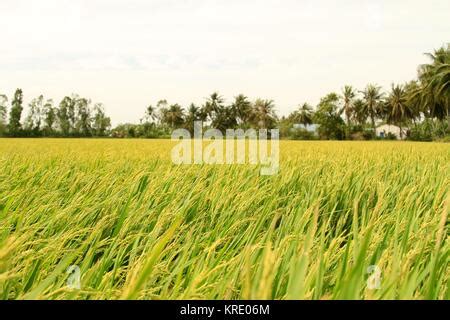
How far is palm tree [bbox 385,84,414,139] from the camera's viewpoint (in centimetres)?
5038

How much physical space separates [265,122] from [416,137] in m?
24.7

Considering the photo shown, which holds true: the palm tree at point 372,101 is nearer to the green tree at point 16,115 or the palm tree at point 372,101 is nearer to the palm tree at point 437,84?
the palm tree at point 437,84

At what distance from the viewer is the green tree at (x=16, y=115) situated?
140ft

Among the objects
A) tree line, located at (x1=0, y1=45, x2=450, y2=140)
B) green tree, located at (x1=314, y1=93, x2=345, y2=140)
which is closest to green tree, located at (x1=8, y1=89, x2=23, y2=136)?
tree line, located at (x1=0, y1=45, x2=450, y2=140)

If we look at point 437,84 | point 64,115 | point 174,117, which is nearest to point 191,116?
point 174,117

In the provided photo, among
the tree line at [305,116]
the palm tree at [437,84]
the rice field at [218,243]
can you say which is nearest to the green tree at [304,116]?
the tree line at [305,116]

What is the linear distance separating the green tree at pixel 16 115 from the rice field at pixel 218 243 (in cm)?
4375

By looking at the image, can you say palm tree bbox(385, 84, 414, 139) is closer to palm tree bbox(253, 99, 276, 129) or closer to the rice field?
palm tree bbox(253, 99, 276, 129)

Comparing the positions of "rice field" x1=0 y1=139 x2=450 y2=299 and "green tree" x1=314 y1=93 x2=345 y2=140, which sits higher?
"green tree" x1=314 y1=93 x2=345 y2=140

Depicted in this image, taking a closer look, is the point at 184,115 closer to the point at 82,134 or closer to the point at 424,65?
the point at 82,134

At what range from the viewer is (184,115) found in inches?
2603

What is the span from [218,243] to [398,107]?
5488 centimetres

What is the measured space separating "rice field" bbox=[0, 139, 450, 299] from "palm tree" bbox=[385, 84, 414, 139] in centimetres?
5137
